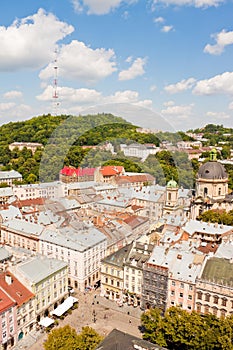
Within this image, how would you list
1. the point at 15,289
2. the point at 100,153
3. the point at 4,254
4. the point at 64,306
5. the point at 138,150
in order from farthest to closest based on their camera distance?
1. the point at 138,150
2. the point at 100,153
3. the point at 4,254
4. the point at 64,306
5. the point at 15,289

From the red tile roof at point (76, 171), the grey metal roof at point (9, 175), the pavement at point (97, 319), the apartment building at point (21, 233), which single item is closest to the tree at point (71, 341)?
the pavement at point (97, 319)

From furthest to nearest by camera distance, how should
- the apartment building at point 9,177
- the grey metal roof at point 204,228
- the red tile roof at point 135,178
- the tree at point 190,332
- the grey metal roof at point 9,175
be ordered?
the grey metal roof at point 9,175 < the apartment building at point 9,177 < the red tile roof at point 135,178 < the grey metal roof at point 204,228 < the tree at point 190,332

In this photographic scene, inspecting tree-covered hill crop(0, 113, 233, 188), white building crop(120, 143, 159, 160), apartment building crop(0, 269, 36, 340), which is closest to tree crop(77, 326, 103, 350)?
apartment building crop(0, 269, 36, 340)

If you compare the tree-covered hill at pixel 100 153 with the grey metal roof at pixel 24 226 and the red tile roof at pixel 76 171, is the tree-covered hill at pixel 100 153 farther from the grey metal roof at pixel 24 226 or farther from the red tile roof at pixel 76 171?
the grey metal roof at pixel 24 226

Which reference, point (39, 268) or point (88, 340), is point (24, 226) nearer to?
point (39, 268)

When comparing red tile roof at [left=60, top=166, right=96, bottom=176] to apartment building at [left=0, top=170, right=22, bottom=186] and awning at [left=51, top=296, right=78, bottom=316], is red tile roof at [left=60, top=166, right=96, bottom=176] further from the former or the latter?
awning at [left=51, top=296, right=78, bottom=316]

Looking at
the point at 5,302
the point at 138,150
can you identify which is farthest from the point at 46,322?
the point at 138,150

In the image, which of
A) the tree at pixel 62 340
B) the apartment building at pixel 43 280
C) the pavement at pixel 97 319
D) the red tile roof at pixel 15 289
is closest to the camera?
the tree at pixel 62 340
